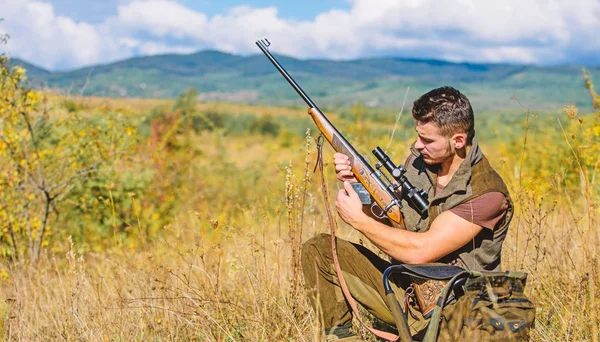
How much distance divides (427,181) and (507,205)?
1.77 feet

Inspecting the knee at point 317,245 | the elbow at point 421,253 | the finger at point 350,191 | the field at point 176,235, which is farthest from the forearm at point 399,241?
the field at point 176,235

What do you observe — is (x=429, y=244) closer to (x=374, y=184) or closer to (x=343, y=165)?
(x=374, y=184)

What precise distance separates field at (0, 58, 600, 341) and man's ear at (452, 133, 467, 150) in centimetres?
54

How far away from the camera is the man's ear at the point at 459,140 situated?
3250 mm

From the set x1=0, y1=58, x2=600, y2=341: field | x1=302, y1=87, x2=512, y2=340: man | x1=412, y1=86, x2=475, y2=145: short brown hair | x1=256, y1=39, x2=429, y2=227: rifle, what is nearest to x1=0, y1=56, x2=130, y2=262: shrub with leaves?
x1=0, y1=58, x2=600, y2=341: field

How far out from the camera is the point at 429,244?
308 centimetres

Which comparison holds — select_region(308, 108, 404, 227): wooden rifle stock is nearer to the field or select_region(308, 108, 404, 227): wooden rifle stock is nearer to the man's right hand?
the man's right hand

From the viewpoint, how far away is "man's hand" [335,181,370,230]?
3.29 m

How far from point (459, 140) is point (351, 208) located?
709 millimetres

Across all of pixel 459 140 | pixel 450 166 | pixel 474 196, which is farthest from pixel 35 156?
pixel 474 196

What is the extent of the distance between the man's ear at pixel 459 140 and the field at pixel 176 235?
0.54m

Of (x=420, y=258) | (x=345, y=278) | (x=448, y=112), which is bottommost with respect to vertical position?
(x=345, y=278)

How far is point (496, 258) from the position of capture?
10.6 feet

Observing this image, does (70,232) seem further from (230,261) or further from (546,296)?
(546,296)
